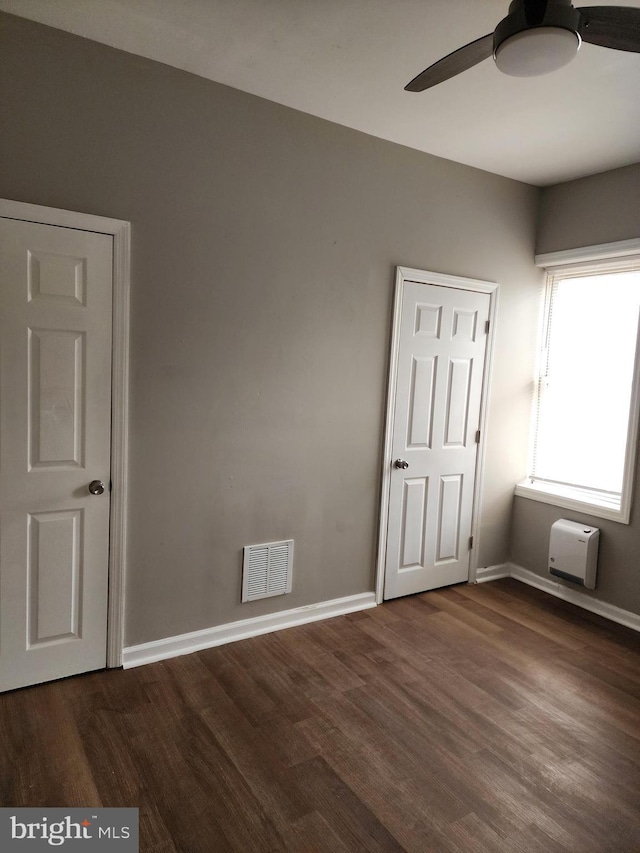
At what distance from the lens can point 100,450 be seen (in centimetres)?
256

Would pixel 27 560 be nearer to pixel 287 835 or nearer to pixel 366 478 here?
pixel 287 835

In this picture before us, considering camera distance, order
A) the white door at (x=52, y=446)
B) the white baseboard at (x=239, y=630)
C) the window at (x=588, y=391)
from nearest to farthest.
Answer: the white door at (x=52, y=446) → the white baseboard at (x=239, y=630) → the window at (x=588, y=391)

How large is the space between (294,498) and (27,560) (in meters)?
1.35

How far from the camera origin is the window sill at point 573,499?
354 cm

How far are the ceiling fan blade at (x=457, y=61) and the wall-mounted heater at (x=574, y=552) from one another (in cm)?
284

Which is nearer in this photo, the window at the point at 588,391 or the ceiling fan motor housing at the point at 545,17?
the ceiling fan motor housing at the point at 545,17

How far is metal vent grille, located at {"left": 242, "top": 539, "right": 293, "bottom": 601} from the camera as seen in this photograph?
3.04 m

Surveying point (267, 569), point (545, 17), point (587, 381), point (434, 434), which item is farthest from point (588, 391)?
point (545, 17)

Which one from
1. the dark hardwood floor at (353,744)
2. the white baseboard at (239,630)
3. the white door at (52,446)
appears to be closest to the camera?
the dark hardwood floor at (353,744)

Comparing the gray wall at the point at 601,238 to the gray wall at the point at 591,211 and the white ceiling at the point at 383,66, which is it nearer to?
the gray wall at the point at 591,211

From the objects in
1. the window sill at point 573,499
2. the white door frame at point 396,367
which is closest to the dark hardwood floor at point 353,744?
the white door frame at point 396,367

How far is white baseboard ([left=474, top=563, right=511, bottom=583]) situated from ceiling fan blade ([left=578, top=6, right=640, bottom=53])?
10.6 feet

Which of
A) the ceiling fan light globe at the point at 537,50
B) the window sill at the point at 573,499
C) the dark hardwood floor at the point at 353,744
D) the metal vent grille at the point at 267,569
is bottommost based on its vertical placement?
the dark hardwood floor at the point at 353,744

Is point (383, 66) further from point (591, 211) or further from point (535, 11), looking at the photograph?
point (591, 211)
